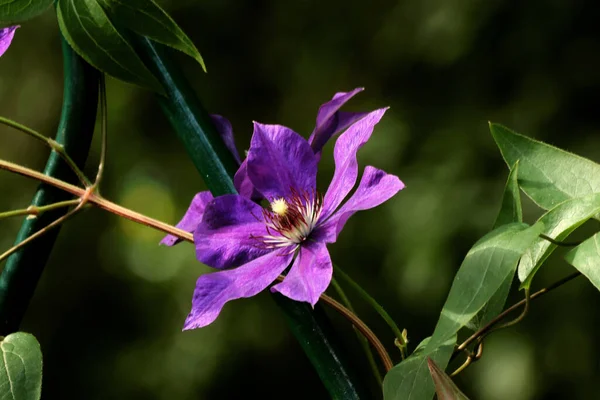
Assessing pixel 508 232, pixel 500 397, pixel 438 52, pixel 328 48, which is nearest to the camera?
pixel 508 232

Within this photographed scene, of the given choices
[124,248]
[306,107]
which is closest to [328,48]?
[306,107]

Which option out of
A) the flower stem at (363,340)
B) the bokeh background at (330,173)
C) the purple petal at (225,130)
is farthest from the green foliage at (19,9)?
the bokeh background at (330,173)

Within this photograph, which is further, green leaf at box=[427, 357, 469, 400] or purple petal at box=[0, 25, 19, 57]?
purple petal at box=[0, 25, 19, 57]

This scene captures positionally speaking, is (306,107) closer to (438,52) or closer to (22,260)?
(438,52)

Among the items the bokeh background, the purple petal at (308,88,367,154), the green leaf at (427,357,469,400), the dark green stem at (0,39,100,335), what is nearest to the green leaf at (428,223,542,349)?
the green leaf at (427,357,469,400)

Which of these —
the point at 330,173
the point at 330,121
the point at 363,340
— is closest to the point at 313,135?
the point at 330,121

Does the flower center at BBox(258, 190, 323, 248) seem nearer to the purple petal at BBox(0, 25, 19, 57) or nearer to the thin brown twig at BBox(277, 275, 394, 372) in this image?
the thin brown twig at BBox(277, 275, 394, 372)
